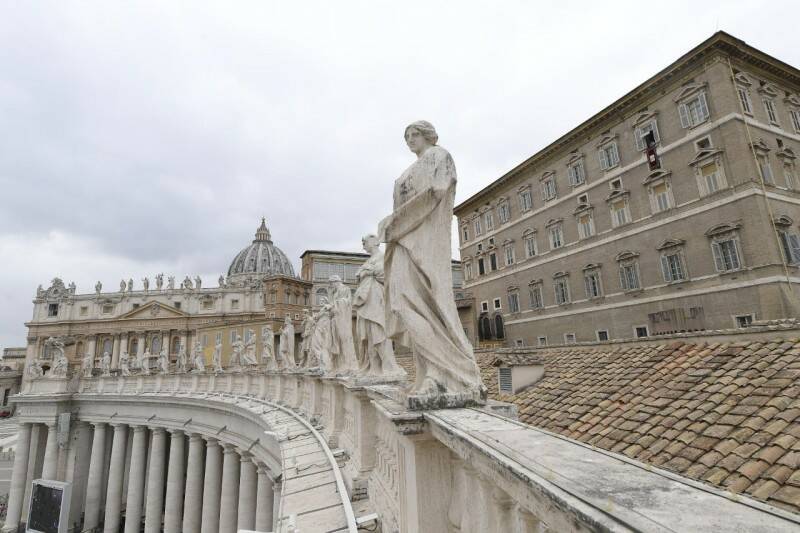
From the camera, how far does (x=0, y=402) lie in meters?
70.2

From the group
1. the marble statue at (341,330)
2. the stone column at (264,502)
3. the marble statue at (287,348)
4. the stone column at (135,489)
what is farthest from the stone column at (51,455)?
the marble statue at (341,330)

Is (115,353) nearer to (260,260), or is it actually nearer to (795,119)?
(260,260)

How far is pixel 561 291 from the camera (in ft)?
101

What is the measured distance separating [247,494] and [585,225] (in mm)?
25690

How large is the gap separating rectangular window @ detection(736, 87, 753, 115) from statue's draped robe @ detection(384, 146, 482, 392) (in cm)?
2609

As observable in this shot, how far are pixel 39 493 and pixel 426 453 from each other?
27.4 m

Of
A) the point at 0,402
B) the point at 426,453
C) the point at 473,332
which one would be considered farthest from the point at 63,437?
the point at 0,402

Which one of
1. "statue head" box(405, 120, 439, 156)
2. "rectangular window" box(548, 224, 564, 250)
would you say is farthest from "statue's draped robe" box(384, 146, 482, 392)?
"rectangular window" box(548, 224, 564, 250)

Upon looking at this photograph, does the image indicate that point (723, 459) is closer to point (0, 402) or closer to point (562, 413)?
point (562, 413)

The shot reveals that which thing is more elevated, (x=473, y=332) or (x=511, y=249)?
(x=511, y=249)

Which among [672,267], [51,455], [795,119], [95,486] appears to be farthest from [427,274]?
[51,455]

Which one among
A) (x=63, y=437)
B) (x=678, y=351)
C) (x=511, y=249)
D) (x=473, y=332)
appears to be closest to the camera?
(x=678, y=351)

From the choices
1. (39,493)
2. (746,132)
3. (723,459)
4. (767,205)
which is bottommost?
(39,493)

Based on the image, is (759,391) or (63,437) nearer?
(759,391)
